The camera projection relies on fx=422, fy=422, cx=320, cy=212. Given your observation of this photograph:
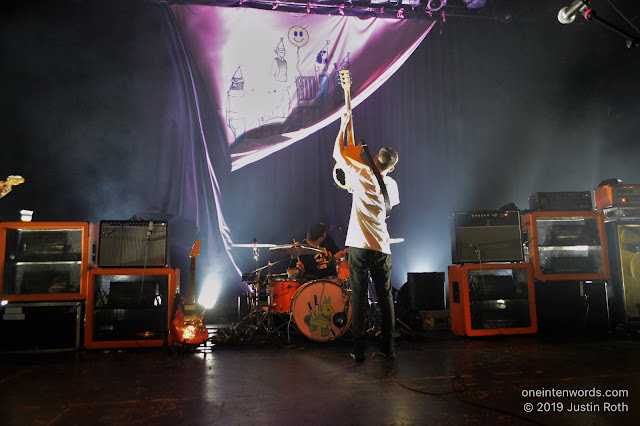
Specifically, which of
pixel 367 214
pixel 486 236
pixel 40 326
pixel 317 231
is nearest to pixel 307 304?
pixel 317 231

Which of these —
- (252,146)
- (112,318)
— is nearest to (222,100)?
(252,146)

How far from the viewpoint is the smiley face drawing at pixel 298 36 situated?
6676 millimetres

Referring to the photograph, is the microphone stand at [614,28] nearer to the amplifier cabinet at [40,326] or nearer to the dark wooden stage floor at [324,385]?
the dark wooden stage floor at [324,385]

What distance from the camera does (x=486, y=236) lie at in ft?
17.6

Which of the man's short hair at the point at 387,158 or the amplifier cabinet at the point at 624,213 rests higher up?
the man's short hair at the point at 387,158

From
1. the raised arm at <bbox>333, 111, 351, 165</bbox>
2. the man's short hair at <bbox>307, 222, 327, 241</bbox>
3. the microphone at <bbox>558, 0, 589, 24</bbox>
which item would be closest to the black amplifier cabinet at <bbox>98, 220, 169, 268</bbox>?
the man's short hair at <bbox>307, 222, 327, 241</bbox>

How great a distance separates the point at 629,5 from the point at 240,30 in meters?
5.98

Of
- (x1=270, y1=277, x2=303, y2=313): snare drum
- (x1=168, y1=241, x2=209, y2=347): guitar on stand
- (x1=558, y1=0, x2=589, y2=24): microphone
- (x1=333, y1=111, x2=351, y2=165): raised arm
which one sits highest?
(x1=558, y1=0, x2=589, y2=24): microphone

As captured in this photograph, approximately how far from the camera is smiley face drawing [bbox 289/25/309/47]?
6.68m

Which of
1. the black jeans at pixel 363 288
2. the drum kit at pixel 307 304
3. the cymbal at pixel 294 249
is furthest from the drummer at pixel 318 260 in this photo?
the black jeans at pixel 363 288

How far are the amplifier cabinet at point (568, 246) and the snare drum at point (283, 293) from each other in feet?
9.85

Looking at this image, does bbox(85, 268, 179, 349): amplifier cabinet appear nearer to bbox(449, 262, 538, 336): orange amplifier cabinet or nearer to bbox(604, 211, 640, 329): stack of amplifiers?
bbox(449, 262, 538, 336): orange amplifier cabinet

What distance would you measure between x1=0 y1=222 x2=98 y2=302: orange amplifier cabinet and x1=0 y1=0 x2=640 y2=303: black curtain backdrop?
46.0 inches

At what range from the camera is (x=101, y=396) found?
2.66m
